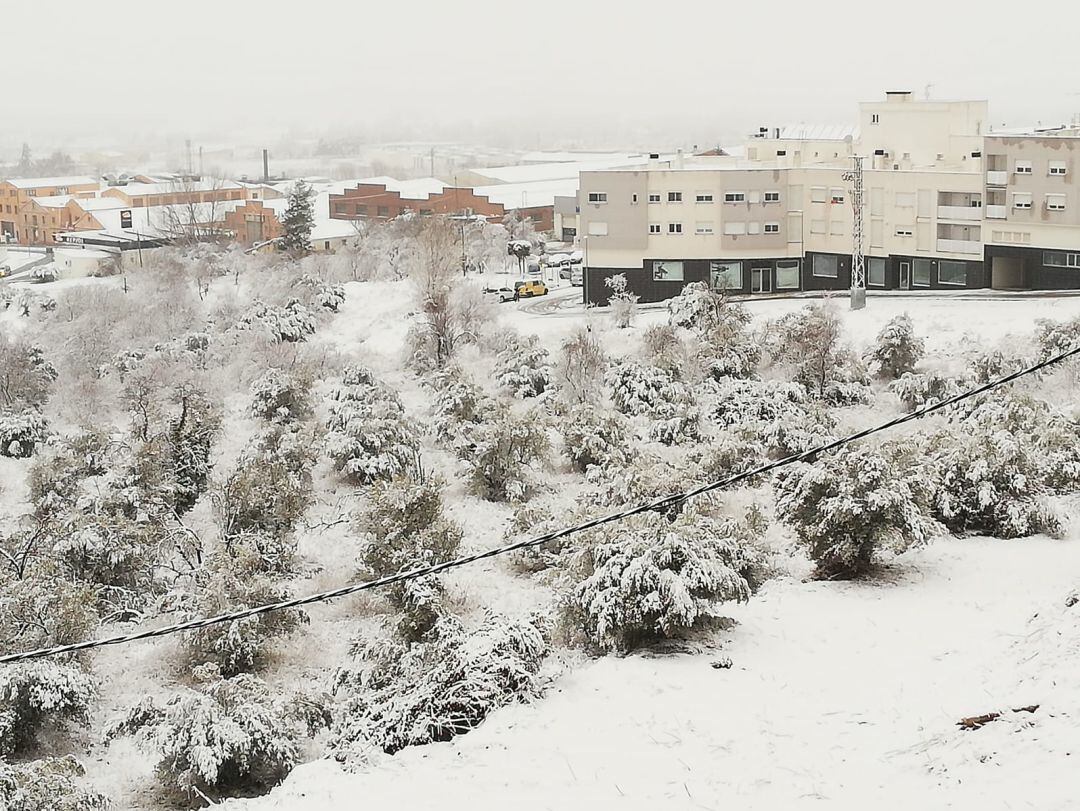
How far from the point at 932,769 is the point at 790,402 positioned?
654 inches

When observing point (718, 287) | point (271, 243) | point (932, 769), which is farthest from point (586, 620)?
point (271, 243)

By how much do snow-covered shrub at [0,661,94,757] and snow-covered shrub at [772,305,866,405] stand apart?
15.7 meters

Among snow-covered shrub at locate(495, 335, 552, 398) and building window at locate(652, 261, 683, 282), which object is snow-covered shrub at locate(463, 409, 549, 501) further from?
building window at locate(652, 261, 683, 282)

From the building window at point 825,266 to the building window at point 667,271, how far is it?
Answer: 3.79m

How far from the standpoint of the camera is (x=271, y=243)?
165 feet

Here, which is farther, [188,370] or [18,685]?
[188,370]

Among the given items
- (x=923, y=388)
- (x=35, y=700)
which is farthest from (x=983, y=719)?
(x=923, y=388)

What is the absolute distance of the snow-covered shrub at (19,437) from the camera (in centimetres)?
2342

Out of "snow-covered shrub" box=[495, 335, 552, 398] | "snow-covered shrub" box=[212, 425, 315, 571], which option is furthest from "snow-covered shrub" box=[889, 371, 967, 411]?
"snow-covered shrub" box=[212, 425, 315, 571]

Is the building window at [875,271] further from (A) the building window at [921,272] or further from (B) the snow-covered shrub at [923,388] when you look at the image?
(B) the snow-covered shrub at [923,388]

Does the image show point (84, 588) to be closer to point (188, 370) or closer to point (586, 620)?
point (586, 620)

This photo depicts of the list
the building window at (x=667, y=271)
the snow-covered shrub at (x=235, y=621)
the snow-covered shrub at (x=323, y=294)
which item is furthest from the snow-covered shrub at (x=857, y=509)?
the snow-covered shrub at (x=323, y=294)

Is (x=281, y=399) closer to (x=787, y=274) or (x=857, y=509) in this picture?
(x=857, y=509)

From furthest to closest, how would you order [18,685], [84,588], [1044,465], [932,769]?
1. [1044,465]
2. [84,588]
3. [18,685]
4. [932,769]
